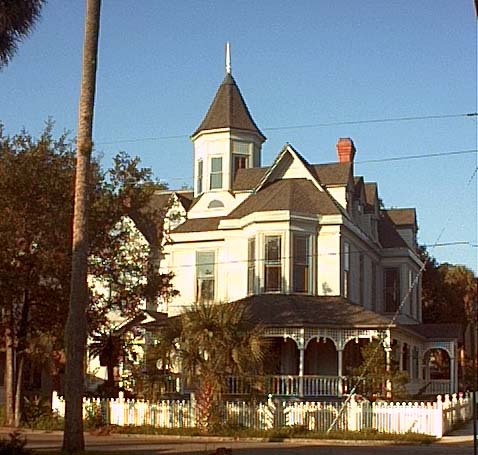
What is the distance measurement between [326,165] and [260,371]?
14.2 meters

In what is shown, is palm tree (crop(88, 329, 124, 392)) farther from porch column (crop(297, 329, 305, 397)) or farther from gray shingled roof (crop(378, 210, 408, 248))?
gray shingled roof (crop(378, 210, 408, 248))

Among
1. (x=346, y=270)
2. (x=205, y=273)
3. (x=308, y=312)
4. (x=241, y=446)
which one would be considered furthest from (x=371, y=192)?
(x=241, y=446)

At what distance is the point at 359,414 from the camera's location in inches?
1096

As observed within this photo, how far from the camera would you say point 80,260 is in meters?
20.9

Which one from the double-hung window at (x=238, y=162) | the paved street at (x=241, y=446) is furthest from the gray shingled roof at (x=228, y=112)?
the paved street at (x=241, y=446)

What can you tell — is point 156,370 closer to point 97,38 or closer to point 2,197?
point 2,197

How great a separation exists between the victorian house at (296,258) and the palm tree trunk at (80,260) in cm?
1006

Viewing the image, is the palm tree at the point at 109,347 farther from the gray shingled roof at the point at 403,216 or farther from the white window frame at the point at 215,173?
the gray shingled roof at the point at 403,216

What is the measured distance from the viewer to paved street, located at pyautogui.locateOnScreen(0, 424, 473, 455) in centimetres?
2328

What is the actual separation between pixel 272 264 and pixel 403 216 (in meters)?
15.6

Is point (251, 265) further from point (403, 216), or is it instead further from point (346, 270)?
point (403, 216)

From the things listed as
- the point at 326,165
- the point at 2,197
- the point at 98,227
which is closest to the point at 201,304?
the point at 98,227

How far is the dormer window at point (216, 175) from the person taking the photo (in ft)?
137

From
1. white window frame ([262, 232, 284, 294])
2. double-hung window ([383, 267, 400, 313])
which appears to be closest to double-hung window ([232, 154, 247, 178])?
white window frame ([262, 232, 284, 294])
